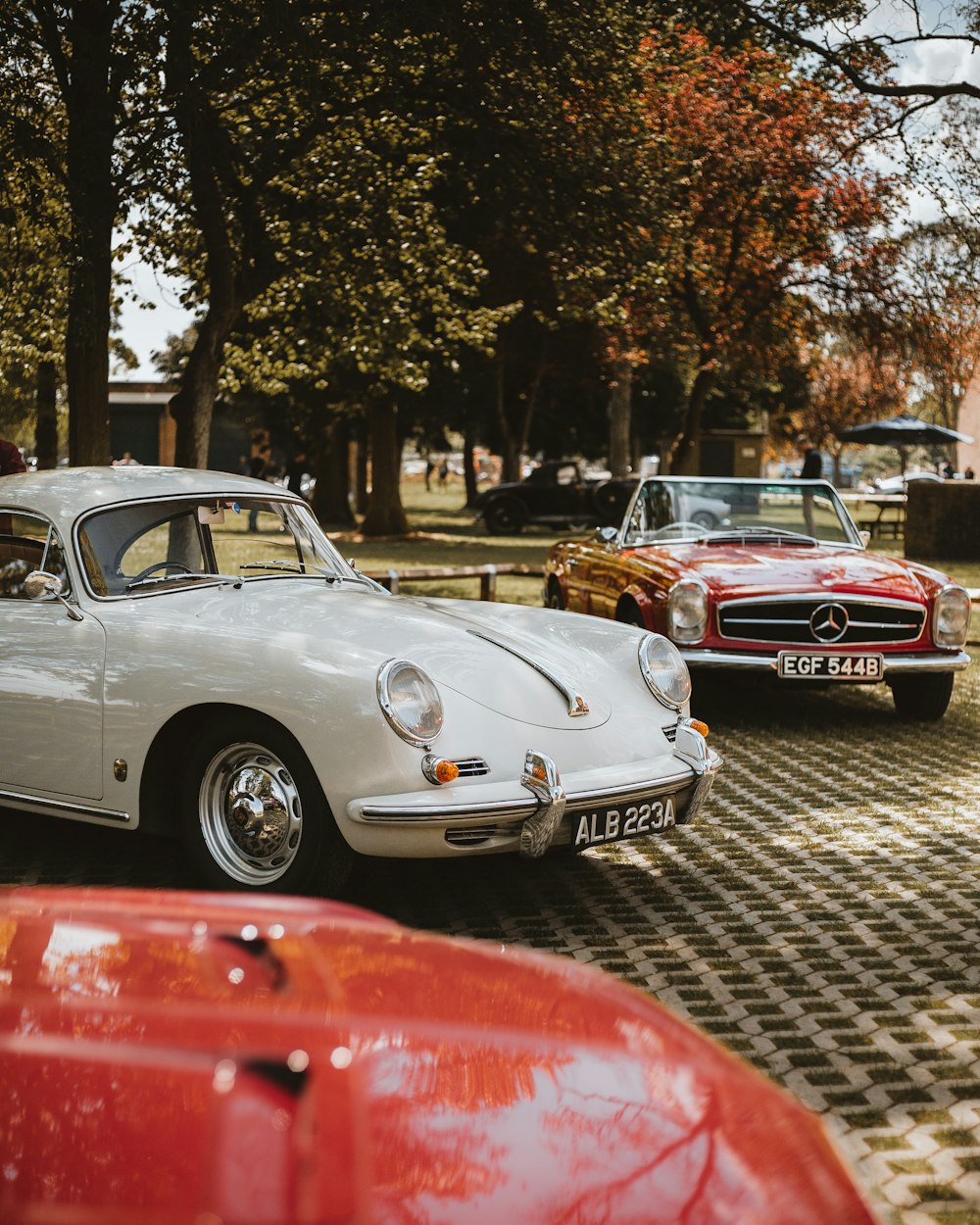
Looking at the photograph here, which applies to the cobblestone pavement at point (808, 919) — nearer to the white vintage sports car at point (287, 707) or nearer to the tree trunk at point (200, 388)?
the white vintage sports car at point (287, 707)

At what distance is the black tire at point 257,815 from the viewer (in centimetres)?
470

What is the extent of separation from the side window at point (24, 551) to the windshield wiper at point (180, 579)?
0.26 metres

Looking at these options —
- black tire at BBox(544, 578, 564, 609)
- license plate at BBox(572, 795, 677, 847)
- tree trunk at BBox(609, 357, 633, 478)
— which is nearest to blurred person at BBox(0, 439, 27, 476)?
black tire at BBox(544, 578, 564, 609)

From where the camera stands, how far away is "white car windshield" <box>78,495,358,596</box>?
5.60 meters

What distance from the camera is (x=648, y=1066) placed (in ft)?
6.13

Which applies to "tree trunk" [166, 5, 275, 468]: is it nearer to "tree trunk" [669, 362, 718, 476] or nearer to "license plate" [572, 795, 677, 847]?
"license plate" [572, 795, 677, 847]

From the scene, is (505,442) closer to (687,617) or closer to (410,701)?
(687,617)

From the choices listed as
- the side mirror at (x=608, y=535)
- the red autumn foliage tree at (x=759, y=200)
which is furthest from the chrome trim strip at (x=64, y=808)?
the red autumn foliage tree at (x=759, y=200)

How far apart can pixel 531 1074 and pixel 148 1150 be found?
490 millimetres

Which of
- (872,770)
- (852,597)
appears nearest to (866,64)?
(852,597)

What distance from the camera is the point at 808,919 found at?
16.9ft

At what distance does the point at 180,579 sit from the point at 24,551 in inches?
25.2

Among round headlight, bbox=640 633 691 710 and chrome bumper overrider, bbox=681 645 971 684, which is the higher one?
round headlight, bbox=640 633 691 710

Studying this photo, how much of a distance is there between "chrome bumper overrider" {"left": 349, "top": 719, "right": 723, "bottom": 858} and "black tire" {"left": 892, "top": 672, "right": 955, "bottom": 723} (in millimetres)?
4392
